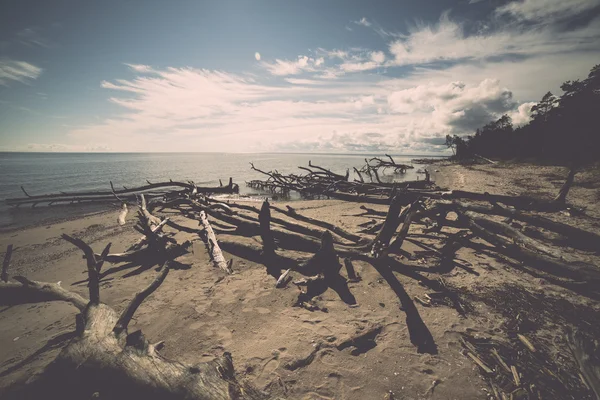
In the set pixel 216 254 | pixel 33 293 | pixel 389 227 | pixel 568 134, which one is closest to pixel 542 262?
pixel 389 227

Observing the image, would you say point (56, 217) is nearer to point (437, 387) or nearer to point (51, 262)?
point (51, 262)

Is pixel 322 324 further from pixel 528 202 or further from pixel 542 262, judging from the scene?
pixel 528 202

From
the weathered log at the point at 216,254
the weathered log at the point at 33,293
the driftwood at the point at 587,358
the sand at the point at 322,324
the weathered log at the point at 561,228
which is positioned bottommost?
the sand at the point at 322,324

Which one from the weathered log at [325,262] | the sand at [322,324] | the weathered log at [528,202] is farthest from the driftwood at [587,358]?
the weathered log at [528,202]

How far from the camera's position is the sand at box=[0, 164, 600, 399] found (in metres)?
2.86

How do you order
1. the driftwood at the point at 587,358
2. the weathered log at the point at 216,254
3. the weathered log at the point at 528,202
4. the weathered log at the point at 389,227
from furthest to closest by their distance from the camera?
the weathered log at the point at 528,202 → the weathered log at the point at 216,254 → the weathered log at the point at 389,227 → the driftwood at the point at 587,358

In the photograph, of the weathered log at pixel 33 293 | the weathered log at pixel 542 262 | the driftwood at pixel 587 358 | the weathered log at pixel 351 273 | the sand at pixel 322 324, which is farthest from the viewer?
the weathered log at pixel 351 273

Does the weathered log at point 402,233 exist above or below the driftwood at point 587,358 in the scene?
above

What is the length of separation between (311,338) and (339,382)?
757mm

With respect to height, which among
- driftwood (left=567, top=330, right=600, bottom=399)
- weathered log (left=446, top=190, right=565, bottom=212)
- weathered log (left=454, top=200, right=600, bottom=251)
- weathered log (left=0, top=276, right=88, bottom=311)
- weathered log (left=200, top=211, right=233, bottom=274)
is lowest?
weathered log (left=200, top=211, right=233, bottom=274)

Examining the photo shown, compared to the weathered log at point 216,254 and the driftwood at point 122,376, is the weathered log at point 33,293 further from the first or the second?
the weathered log at point 216,254

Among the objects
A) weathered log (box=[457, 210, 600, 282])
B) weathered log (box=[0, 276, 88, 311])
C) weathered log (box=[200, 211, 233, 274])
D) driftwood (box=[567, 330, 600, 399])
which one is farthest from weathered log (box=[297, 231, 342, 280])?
weathered log (box=[0, 276, 88, 311])

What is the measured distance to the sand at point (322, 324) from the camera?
2.86 m

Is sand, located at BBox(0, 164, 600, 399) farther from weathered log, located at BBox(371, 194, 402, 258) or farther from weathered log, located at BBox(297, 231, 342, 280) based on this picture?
weathered log, located at BBox(371, 194, 402, 258)
